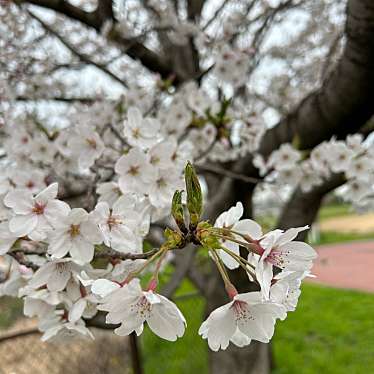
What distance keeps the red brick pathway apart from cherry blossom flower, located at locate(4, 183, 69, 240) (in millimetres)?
5647

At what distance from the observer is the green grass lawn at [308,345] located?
432 centimetres

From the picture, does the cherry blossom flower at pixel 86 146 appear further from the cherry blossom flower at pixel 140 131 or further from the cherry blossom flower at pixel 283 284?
the cherry blossom flower at pixel 283 284

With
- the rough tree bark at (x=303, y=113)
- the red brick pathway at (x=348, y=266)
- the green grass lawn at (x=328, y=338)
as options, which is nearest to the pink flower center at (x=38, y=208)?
the rough tree bark at (x=303, y=113)

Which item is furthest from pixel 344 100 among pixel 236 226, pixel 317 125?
pixel 236 226

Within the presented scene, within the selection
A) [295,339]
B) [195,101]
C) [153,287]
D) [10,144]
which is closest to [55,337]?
[153,287]

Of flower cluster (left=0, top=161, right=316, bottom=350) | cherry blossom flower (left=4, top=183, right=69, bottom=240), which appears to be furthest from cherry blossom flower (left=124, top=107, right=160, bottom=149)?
cherry blossom flower (left=4, top=183, right=69, bottom=240)

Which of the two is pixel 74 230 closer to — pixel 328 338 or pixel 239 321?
pixel 239 321

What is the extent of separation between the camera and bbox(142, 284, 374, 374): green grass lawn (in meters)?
4.32

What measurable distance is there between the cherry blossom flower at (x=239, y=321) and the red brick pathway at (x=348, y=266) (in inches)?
221

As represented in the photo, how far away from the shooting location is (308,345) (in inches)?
190

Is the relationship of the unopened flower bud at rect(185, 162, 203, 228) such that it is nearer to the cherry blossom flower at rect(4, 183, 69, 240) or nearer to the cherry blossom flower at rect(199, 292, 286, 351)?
the cherry blossom flower at rect(199, 292, 286, 351)

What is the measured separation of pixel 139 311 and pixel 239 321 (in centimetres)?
19

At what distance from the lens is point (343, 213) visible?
23.3m

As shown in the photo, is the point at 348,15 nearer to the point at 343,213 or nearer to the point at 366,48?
the point at 366,48
